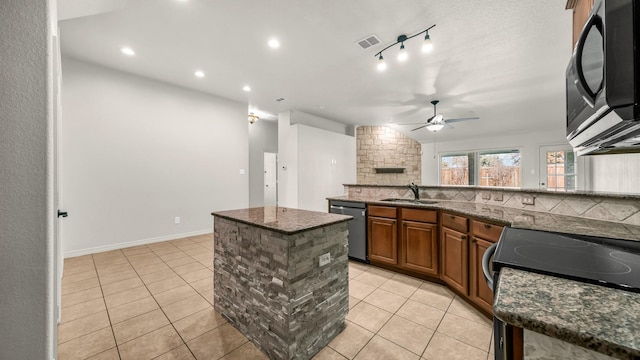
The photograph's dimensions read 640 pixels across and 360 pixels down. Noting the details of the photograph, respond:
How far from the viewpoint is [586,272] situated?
75cm

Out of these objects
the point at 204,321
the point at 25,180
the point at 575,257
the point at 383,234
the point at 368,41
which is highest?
the point at 368,41

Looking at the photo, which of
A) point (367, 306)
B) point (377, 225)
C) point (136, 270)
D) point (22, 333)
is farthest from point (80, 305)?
point (377, 225)

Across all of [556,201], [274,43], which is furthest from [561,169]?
[274,43]

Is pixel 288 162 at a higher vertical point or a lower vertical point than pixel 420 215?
higher

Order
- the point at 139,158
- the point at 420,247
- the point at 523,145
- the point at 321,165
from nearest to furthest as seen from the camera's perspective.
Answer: the point at 420,247 < the point at 139,158 < the point at 321,165 < the point at 523,145

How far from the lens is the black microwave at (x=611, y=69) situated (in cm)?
63

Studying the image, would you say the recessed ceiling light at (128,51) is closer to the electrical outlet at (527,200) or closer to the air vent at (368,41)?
the air vent at (368,41)

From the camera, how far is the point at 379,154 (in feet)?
25.1

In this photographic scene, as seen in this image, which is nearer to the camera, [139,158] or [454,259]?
[454,259]

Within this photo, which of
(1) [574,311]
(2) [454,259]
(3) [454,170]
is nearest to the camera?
(1) [574,311]

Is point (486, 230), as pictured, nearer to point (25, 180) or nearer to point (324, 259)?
point (324, 259)

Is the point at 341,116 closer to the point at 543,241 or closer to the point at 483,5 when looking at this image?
the point at 483,5

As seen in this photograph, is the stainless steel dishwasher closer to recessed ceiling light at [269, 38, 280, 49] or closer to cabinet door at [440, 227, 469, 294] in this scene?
cabinet door at [440, 227, 469, 294]

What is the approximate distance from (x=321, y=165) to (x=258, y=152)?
211cm
